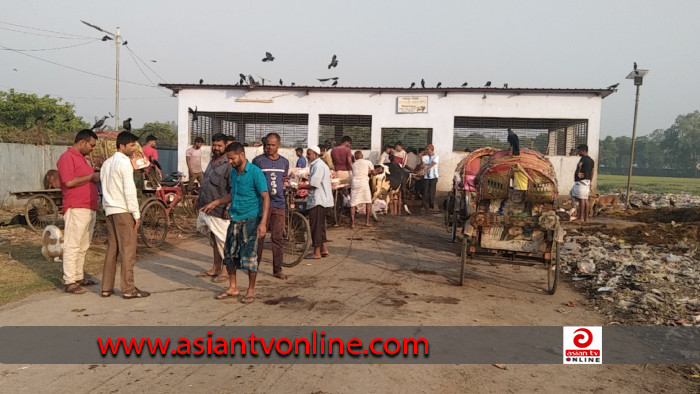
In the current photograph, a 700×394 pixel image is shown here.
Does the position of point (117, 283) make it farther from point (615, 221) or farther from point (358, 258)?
point (615, 221)

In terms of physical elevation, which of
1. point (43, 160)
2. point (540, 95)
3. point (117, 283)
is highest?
point (540, 95)

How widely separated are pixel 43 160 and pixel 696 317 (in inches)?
688

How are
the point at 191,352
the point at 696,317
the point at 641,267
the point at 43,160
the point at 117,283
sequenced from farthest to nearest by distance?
Result: the point at 43,160 < the point at 641,267 < the point at 117,283 < the point at 696,317 < the point at 191,352

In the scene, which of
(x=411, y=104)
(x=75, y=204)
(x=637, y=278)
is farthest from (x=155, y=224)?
(x=411, y=104)

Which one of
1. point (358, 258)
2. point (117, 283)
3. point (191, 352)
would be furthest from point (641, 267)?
point (117, 283)

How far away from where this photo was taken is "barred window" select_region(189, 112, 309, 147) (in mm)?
18906

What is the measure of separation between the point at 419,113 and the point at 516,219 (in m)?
12.2

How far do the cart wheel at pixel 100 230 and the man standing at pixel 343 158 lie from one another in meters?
5.41

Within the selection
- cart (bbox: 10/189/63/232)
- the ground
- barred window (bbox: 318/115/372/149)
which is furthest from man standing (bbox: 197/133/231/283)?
barred window (bbox: 318/115/372/149)

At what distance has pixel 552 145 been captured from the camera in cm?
2031

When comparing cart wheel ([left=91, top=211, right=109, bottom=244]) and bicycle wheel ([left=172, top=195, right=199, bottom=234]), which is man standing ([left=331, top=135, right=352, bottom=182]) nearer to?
bicycle wheel ([left=172, top=195, right=199, bottom=234])

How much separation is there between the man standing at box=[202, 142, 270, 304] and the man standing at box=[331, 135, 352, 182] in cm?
668

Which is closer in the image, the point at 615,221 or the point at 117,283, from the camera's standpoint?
the point at 117,283

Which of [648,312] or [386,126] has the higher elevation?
[386,126]
